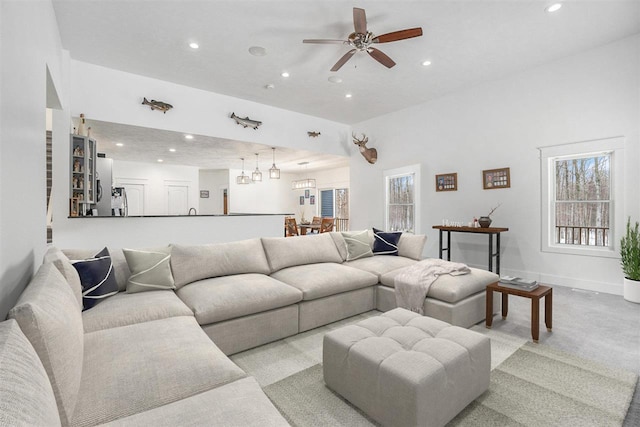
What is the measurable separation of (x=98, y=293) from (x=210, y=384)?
144 cm

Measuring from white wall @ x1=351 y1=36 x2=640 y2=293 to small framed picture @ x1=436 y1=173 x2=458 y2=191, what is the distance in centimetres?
8

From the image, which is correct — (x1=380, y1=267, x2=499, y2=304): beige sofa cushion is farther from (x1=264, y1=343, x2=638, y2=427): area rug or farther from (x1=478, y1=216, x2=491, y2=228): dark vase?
(x1=478, y1=216, x2=491, y2=228): dark vase

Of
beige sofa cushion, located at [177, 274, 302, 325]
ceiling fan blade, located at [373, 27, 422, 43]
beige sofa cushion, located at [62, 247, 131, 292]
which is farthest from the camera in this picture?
ceiling fan blade, located at [373, 27, 422, 43]

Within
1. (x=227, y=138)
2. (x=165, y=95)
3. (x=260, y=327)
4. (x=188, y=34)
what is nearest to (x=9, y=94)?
(x=260, y=327)

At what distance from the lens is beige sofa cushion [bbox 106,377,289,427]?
1029 mm

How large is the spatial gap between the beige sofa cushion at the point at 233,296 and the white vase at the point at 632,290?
3936 mm

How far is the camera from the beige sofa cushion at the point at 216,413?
1029 millimetres

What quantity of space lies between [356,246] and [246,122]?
3.33m

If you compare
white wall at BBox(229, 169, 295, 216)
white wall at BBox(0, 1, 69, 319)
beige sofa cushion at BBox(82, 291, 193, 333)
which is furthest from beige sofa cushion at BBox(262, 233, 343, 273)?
white wall at BBox(229, 169, 295, 216)

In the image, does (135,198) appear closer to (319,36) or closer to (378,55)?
(319,36)

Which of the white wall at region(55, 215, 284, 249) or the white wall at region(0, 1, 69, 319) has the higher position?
the white wall at region(0, 1, 69, 319)

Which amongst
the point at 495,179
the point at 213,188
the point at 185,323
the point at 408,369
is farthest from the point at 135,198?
the point at 408,369

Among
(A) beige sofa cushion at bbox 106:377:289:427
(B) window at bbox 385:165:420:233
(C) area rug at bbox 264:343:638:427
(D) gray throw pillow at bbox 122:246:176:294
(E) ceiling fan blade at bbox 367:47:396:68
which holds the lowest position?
(C) area rug at bbox 264:343:638:427

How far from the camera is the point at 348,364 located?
1.75m
